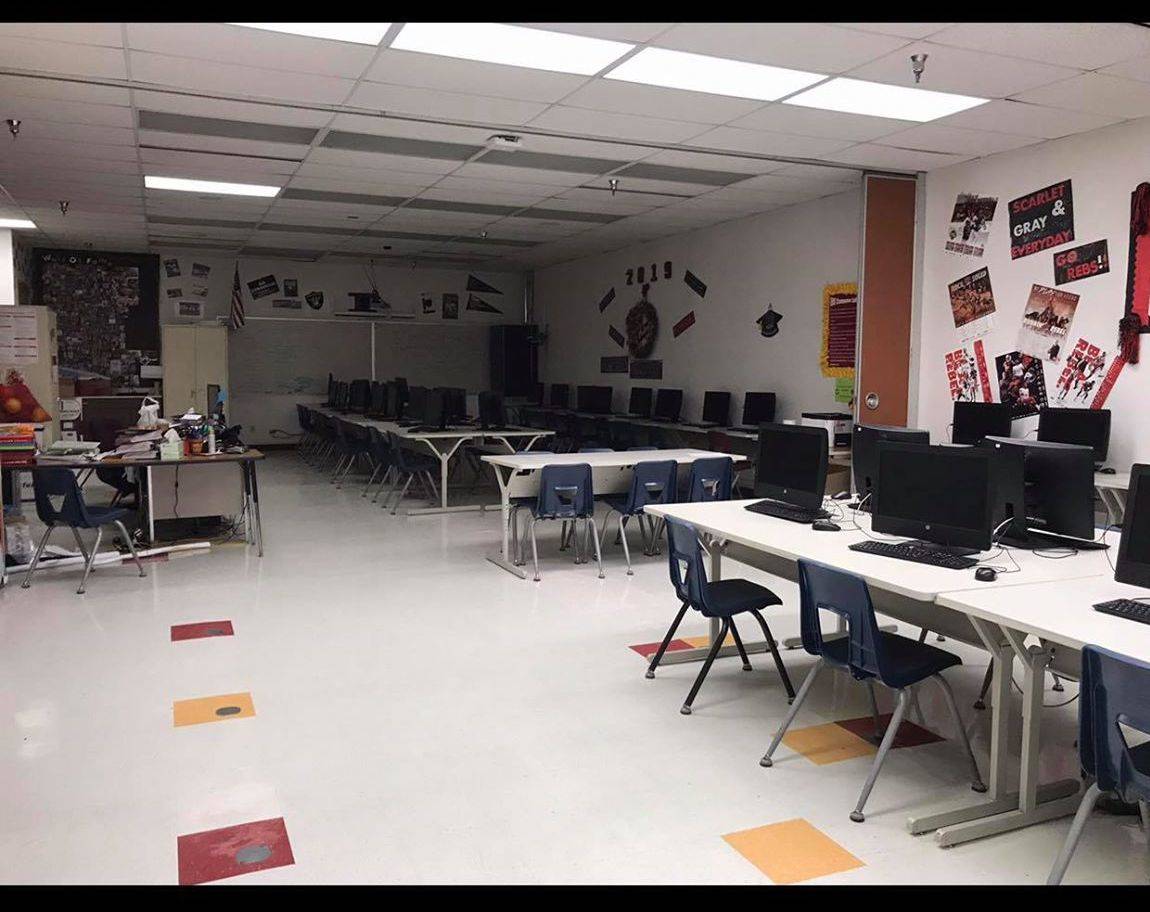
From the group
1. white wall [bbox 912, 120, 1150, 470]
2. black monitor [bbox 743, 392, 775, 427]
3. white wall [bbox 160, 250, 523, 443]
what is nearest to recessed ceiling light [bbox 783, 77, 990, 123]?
white wall [bbox 912, 120, 1150, 470]

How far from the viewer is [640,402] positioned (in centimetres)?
1083

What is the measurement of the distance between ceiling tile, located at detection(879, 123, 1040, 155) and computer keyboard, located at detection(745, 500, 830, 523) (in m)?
2.98

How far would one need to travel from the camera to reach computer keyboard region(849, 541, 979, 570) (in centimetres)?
321

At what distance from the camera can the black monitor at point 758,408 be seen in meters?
8.84

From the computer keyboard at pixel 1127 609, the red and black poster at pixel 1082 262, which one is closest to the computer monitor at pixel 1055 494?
the computer keyboard at pixel 1127 609

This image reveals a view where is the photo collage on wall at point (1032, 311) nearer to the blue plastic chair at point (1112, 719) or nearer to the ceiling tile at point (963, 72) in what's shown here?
the ceiling tile at point (963, 72)

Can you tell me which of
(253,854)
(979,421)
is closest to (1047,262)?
(979,421)

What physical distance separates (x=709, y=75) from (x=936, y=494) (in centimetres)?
269

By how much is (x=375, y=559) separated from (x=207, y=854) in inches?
154

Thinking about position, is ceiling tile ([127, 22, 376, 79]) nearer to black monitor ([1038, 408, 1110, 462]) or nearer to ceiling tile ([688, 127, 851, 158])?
ceiling tile ([688, 127, 851, 158])

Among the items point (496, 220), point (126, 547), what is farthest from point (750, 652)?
point (496, 220)

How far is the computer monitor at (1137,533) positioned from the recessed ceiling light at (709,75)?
291 cm

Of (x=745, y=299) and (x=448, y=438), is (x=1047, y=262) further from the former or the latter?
(x=448, y=438)

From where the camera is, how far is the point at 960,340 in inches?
271
